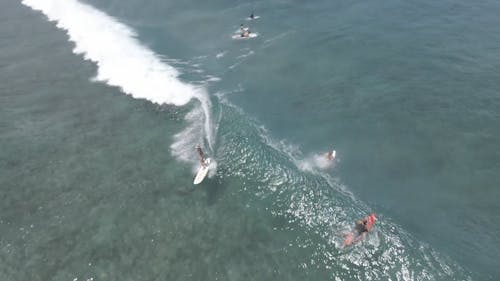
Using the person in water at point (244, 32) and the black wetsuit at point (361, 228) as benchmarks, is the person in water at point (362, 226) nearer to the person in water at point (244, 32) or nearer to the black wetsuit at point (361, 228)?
the black wetsuit at point (361, 228)

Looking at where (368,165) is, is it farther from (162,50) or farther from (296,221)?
(162,50)

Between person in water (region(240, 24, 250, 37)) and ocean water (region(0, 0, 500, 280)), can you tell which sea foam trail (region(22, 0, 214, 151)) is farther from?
person in water (region(240, 24, 250, 37))

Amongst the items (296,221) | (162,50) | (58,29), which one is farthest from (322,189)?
(58,29)

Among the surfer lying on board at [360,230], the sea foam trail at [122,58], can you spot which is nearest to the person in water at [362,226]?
the surfer lying on board at [360,230]

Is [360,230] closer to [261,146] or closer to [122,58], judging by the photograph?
[261,146]

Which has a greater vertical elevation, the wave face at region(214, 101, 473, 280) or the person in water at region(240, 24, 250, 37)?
the person in water at region(240, 24, 250, 37)

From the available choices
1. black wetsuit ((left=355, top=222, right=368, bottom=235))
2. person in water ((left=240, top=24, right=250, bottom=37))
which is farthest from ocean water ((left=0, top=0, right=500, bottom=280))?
person in water ((left=240, top=24, right=250, bottom=37))

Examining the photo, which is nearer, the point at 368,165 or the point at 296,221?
the point at 296,221
